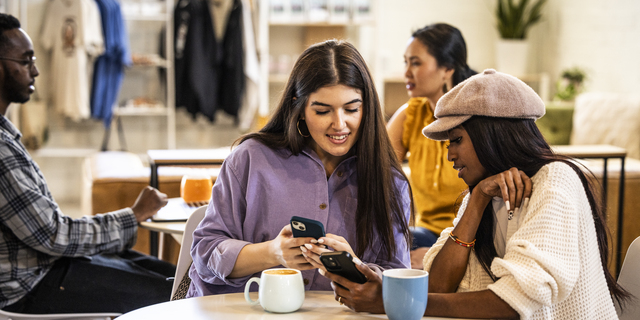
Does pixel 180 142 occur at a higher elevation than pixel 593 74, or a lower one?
lower

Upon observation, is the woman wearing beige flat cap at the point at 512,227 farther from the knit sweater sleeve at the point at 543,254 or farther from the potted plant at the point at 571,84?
the potted plant at the point at 571,84

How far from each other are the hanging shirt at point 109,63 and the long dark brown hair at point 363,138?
176 inches

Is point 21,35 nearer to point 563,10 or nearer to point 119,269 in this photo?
point 119,269

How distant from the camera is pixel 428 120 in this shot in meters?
2.62

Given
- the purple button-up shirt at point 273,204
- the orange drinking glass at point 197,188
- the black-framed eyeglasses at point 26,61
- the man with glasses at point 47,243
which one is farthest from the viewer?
the orange drinking glass at point 197,188

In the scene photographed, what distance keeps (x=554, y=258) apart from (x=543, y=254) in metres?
0.02


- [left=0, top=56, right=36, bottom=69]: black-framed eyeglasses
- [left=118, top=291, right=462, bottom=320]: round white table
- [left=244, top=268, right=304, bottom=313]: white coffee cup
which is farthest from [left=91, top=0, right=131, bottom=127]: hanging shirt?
[left=244, top=268, right=304, bottom=313]: white coffee cup

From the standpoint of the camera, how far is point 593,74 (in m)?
5.66

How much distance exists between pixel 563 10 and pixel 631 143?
6.59 feet

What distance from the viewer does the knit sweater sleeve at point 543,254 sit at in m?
0.99

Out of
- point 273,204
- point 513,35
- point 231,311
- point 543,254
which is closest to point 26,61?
point 273,204

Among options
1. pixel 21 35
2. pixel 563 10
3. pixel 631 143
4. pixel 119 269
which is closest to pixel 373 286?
pixel 119 269

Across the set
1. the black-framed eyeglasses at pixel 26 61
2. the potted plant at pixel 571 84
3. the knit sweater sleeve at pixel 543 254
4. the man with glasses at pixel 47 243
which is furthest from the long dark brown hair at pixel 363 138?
the potted plant at pixel 571 84

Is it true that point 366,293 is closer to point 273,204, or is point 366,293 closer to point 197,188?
point 273,204
